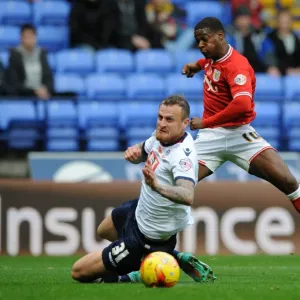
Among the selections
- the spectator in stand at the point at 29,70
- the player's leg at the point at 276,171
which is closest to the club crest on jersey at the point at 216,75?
the player's leg at the point at 276,171

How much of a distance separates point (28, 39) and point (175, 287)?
25.1 feet

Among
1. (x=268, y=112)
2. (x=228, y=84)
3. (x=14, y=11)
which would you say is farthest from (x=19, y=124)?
(x=228, y=84)

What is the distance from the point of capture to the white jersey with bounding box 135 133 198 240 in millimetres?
7199

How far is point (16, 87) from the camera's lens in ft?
45.6

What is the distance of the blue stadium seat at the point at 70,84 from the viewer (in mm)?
14609

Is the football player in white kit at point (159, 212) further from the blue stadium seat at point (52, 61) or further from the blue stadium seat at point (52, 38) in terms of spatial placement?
the blue stadium seat at point (52, 38)

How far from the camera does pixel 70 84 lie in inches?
577

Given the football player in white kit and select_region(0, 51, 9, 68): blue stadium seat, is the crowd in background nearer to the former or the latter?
select_region(0, 51, 9, 68): blue stadium seat

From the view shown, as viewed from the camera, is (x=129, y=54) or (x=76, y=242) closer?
(x=76, y=242)

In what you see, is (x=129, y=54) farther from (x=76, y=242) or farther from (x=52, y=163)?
(x=76, y=242)

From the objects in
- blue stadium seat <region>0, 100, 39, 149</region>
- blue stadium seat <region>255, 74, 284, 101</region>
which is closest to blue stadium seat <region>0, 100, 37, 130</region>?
blue stadium seat <region>0, 100, 39, 149</region>

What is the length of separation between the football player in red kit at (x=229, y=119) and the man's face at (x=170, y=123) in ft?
5.48

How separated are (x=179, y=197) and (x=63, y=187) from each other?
564cm

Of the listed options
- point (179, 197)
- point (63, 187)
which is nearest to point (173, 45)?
point (63, 187)
